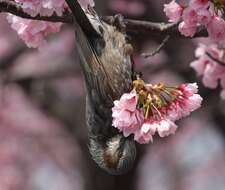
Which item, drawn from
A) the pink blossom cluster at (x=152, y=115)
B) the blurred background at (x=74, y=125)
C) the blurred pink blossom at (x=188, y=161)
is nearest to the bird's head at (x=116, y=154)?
the pink blossom cluster at (x=152, y=115)

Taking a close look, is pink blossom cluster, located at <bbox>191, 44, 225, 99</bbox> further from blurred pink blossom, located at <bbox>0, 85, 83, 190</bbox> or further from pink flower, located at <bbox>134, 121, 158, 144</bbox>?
blurred pink blossom, located at <bbox>0, 85, 83, 190</bbox>

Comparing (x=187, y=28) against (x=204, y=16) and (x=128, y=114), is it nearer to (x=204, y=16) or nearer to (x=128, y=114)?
(x=204, y=16)

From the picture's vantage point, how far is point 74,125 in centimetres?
700

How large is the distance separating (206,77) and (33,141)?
536 cm

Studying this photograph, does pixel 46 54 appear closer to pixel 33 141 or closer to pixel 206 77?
pixel 33 141

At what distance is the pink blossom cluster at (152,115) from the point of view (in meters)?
2.64

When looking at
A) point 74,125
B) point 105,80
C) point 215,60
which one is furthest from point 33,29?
point 74,125

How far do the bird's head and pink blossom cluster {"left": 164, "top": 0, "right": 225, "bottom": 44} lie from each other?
21.1 inches

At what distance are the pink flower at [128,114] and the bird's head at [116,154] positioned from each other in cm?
28

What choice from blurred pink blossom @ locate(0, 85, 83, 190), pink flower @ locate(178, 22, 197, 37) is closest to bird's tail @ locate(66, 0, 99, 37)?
pink flower @ locate(178, 22, 197, 37)

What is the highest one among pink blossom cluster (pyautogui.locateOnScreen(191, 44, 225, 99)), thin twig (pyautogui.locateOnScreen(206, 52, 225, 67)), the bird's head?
the bird's head

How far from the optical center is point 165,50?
732cm

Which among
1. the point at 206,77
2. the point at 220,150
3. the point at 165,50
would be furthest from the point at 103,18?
the point at 220,150

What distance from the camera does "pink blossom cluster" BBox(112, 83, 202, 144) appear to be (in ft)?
8.66
